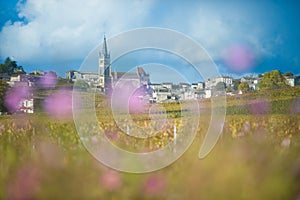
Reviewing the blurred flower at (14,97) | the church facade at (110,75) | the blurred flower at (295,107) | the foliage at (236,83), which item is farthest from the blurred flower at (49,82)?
the blurred flower at (295,107)

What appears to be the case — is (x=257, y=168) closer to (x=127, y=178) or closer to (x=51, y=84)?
(x=127, y=178)

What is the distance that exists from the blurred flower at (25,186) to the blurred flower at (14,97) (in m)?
11.8

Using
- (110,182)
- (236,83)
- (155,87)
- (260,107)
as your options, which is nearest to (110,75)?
(155,87)

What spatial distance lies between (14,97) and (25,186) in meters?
12.5

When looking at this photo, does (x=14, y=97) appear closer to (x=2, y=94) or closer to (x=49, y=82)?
(x=2, y=94)

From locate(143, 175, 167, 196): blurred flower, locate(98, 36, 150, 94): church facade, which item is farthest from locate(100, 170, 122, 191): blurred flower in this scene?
locate(98, 36, 150, 94): church facade

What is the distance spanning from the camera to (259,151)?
2.37 meters

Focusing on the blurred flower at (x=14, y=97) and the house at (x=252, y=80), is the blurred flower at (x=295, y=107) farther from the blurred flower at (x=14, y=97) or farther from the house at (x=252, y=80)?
the blurred flower at (x=14, y=97)

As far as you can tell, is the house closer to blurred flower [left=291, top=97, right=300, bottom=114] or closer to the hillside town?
the hillside town

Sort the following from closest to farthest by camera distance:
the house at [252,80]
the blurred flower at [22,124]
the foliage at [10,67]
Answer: the blurred flower at [22,124], the house at [252,80], the foliage at [10,67]

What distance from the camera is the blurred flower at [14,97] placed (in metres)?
13.3

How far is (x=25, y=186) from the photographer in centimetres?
180

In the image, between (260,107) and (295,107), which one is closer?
(295,107)

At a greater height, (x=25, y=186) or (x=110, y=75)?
(x=110, y=75)
